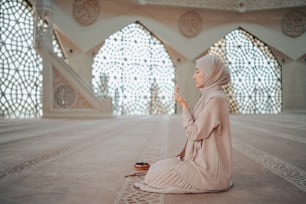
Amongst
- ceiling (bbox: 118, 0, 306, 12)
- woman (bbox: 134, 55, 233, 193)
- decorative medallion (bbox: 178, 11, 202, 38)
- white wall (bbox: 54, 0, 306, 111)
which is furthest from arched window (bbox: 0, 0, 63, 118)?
woman (bbox: 134, 55, 233, 193)

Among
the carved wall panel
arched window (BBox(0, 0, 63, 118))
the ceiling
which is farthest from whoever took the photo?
the ceiling

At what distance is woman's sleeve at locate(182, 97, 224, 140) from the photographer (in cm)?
201

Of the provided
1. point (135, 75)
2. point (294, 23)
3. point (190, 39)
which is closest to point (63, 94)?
point (135, 75)

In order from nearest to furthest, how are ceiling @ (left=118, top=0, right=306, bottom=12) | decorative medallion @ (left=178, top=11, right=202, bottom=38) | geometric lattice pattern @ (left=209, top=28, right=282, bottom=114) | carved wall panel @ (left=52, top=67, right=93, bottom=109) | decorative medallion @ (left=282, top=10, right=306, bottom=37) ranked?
carved wall panel @ (left=52, top=67, right=93, bottom=109) → ceiling @ (left=118, top=0, right=306, bottom=12) → decorative medallion @ (left=178, top=11, right=202, bottom=38) → decorative medallion @ (left=282, top=10, right=306, bottom=37) → geometric lattice pattern @ (left=209, top=28, right=282, bottom=114)

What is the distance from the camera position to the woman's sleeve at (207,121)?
201 centimetres

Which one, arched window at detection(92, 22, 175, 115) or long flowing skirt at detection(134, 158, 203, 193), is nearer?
long flowing skirt at detection(134, 158, 203, 193)

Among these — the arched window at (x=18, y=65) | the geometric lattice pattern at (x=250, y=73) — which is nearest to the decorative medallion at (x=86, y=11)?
the arched window at (x=18, y=65)

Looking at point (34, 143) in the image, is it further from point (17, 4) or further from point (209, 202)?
point (17, 4)

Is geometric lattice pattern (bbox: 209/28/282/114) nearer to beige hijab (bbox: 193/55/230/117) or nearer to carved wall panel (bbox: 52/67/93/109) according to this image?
carved wall panel (bbox: 52/67/93/109)

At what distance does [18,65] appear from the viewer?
39.2 feet

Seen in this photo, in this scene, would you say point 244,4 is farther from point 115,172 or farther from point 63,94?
point 115,172

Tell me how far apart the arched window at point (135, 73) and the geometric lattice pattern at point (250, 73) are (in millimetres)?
2674

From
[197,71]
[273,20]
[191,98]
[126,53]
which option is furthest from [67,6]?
[197,71]

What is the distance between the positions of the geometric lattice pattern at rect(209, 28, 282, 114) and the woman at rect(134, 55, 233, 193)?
1420 cm
